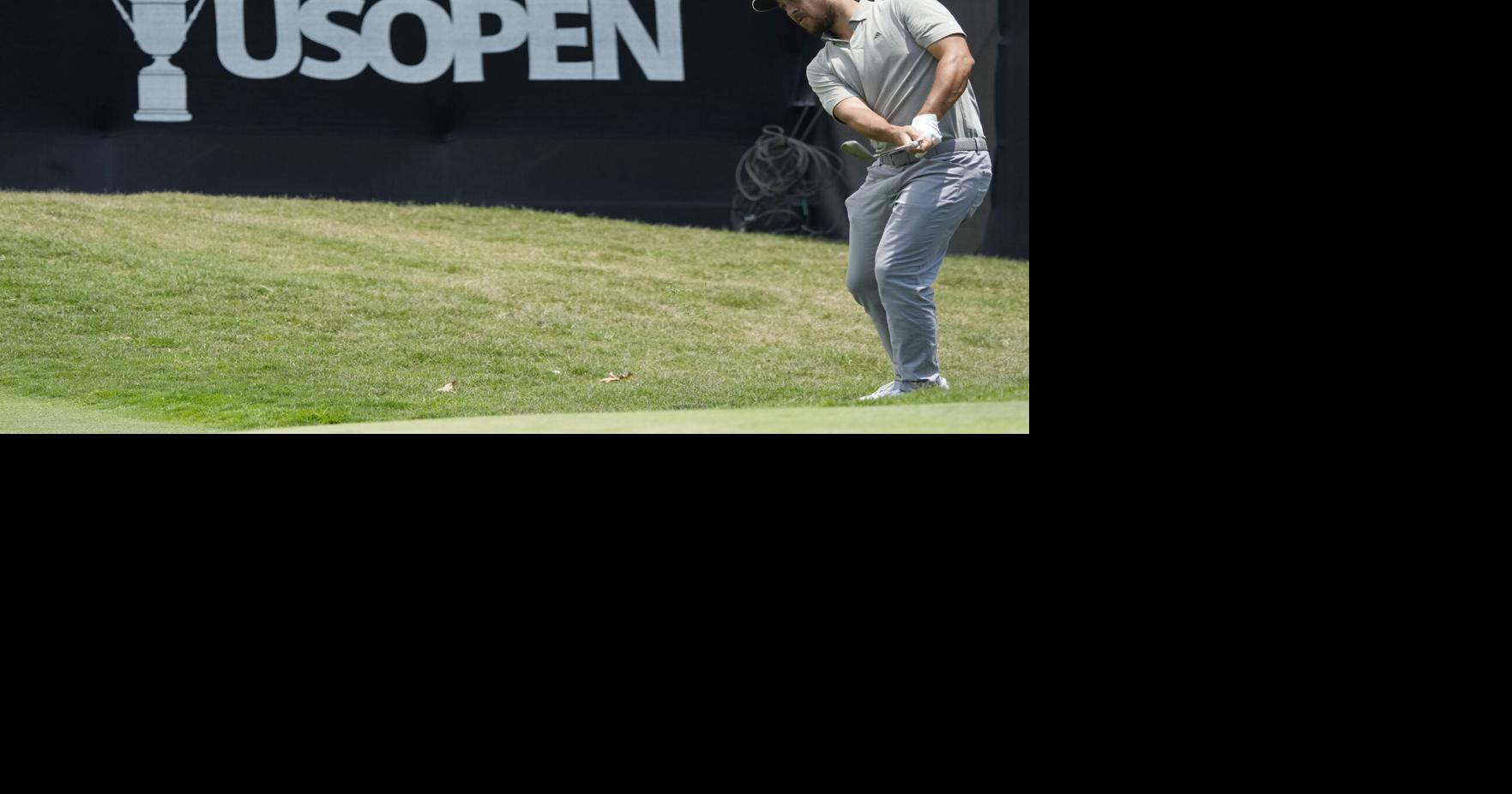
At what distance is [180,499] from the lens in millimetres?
2650

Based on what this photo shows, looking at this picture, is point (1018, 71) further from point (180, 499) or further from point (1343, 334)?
point (180, 499)

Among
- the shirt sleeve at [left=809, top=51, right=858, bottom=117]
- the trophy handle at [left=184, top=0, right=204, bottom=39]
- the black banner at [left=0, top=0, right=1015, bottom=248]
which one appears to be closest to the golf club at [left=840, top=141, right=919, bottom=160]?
the shirt sleeve at [left=809, top=51, right=858, bottom=117]

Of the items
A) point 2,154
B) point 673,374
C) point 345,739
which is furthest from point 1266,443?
point 2,154

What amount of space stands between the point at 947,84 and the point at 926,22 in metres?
0.18

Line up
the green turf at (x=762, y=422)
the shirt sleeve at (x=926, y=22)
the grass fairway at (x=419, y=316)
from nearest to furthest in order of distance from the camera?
the green turf at (x=762, y=422)
the shirt sleeve at (x=926, y=22)
the grass fairway at (x=419, y=316)

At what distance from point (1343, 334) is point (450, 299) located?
253 cm

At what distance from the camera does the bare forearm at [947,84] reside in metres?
3.17

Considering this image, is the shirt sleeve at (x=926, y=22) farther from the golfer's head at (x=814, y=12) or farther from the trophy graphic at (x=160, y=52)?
the trophy graphic at (x=160, y=52)

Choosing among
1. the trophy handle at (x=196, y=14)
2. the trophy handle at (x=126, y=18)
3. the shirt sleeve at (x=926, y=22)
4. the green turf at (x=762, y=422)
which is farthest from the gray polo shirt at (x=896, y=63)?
the trophy handle at (x=126, y=18)

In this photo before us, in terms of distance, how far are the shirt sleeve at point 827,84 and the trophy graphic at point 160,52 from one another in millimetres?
2044

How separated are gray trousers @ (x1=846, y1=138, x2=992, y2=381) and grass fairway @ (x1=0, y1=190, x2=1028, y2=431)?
0.15 metres

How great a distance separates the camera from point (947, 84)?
A: 318cm

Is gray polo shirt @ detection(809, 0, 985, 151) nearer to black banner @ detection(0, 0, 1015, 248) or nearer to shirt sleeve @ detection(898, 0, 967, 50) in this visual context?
shirt sleeve @ detection(898, 0, 967, 50)

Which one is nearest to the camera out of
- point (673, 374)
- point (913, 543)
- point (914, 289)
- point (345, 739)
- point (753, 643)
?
point (345, 739)
